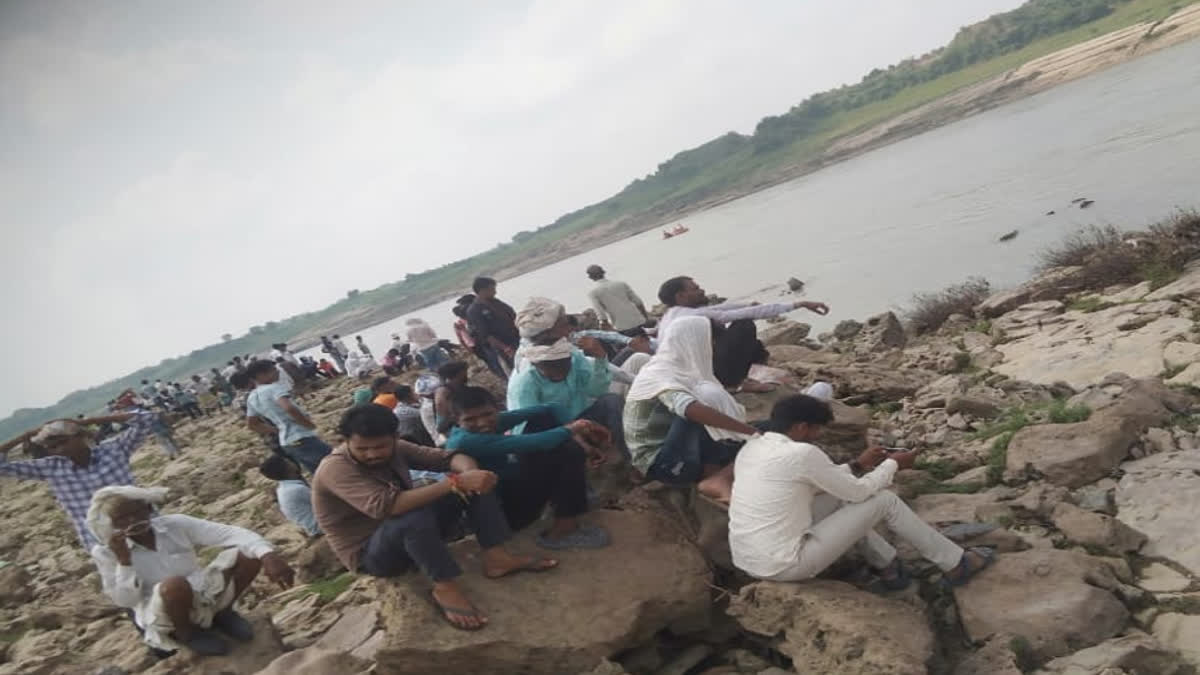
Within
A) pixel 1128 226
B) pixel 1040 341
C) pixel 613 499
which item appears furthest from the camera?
pixel 1128 226

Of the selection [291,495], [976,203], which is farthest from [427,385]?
[976,203]

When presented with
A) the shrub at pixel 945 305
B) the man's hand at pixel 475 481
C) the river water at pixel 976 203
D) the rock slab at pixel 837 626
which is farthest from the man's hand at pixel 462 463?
the river water at pixel 976 203

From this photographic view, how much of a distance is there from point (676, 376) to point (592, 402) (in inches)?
33.9

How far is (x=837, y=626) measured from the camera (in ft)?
9.12

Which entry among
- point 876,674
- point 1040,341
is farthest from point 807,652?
point 1040,341

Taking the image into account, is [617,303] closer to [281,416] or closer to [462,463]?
[281,416]

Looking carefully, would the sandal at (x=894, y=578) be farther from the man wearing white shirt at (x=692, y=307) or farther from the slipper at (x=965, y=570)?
the man wearing white shirt at (x=692, y=307)

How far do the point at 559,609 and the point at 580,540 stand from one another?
19.2 inches

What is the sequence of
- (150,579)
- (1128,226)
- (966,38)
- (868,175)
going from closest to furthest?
(150,579) < (1128,226) < (868,175) < (966,38)

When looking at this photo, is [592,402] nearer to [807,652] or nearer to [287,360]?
[807,652]

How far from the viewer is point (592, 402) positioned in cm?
473

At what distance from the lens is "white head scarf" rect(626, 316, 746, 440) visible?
13.1 feet

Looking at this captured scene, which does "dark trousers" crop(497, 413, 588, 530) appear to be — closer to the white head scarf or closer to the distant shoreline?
the white head scarf

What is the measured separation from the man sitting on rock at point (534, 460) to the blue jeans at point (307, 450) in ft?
9.19
